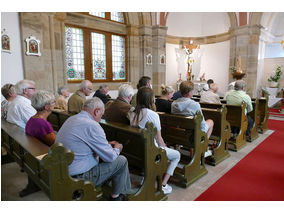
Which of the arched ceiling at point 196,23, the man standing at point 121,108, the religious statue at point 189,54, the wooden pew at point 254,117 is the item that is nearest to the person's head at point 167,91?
the man standing at point 121,108

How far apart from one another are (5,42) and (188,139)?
5.10 meters

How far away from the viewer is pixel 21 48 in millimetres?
5672

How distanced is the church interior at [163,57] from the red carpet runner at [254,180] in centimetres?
2

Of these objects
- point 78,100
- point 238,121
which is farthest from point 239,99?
point 78,100

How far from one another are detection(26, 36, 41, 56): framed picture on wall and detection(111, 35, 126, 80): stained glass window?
3.77 m

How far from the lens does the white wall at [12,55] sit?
5363mm

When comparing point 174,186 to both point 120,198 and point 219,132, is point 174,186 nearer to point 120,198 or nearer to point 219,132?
point 120,198

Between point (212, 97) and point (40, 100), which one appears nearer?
point (40, 100)

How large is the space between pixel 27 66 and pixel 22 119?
3.32 meters

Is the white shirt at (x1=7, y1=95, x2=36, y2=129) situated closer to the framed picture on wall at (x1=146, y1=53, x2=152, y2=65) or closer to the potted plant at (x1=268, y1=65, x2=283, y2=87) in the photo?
the framed picture on wall at (x1=146, y1=53, x2=152, y2=65)

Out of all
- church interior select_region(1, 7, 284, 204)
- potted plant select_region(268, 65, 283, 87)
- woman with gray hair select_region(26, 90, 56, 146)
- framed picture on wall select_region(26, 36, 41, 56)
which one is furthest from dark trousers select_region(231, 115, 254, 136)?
potted plant select_region(268, 65, 283, 87)

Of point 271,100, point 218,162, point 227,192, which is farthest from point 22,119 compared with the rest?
point 271,100

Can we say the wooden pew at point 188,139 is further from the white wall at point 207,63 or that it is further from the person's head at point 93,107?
the white wall at point 207,63

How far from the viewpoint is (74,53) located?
7973 millimetres
